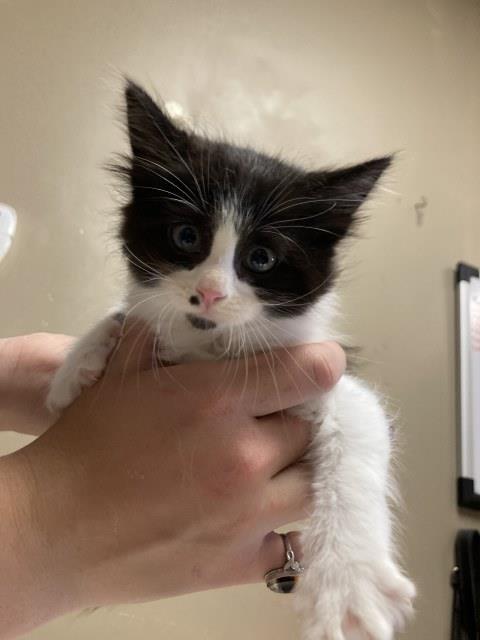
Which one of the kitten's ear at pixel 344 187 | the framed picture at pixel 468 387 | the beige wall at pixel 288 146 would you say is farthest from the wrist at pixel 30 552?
the framed picture at pixel 468 387

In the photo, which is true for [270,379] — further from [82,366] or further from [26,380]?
[26,380]

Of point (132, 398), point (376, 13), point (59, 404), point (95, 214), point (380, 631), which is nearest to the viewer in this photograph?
point (380, 631)

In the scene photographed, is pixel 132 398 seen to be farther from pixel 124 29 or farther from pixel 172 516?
pixel 124 29

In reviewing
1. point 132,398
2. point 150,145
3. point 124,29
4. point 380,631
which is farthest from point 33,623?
point 124,29

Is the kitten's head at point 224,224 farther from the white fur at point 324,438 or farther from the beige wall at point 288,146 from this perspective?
the beige wall at point 288,146

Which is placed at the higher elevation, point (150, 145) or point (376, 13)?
point (376, 13)

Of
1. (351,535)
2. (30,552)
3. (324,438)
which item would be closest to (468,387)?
(324,438)

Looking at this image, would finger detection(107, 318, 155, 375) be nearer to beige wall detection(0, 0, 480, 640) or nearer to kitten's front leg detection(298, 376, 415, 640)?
kitten's front leg detection(298, 376, 415, 640)
